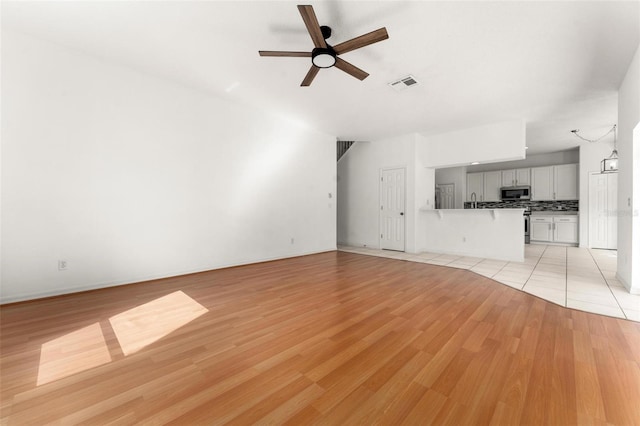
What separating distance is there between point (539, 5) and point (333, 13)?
72.9 inches

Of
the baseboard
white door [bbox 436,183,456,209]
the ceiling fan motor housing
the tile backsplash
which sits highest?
the ceiling fan motor housing

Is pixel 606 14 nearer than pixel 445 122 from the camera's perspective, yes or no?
Yes

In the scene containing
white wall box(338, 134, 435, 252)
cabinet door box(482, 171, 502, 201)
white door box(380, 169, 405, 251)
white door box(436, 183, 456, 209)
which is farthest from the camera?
white door box(436, 183, 456, 209)

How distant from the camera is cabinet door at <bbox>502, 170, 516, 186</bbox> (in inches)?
319

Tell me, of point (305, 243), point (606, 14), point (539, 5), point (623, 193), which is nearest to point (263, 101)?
point (305, 243)

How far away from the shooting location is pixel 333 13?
240 cm

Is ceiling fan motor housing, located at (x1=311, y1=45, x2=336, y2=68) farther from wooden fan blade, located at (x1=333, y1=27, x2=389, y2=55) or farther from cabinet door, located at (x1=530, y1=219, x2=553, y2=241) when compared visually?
cabinet door, located at (x1=530, y1=219, x2=553, y2=241)

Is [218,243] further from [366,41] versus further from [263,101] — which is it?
[366,41]

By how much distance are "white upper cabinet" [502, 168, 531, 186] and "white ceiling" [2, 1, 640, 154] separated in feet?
11.4

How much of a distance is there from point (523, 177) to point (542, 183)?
50cm

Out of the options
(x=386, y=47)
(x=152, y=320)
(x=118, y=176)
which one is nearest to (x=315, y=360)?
(x=152, y=320)

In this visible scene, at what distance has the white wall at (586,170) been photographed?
261 inches

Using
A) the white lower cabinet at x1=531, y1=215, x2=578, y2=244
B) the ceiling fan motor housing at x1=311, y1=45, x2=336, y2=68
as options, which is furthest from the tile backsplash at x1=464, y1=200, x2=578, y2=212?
the ceiling fan motor housing at x1=311, y1=45, x2=336, y2=68

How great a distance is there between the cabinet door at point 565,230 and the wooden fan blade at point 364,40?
816 cm
